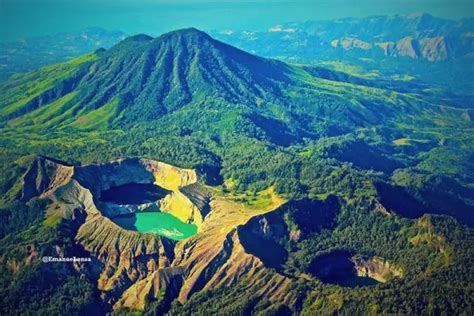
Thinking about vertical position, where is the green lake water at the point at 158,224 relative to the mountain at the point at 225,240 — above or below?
below

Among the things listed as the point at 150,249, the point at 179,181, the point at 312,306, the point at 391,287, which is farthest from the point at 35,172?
the point at 391,287

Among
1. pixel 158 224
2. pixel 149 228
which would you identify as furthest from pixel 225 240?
pixel 158 224

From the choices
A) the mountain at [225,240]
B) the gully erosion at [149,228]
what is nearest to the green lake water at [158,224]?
the gully erosion at [149,228]

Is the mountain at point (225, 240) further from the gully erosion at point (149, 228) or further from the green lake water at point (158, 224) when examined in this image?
the green lake water at point (158, 224)

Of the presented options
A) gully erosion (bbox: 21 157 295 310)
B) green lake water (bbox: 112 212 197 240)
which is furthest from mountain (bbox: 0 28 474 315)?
green lake water (bbox: 112 212 197 240)

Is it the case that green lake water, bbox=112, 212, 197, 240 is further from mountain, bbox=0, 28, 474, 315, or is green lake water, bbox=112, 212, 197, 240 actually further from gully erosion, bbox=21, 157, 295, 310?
mountain, bbox=0, 28, 474, 315
